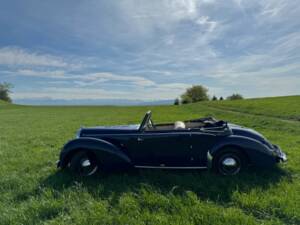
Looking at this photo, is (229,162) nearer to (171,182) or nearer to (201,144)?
(201,144)

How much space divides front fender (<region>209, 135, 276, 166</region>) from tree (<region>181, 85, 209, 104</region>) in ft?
234

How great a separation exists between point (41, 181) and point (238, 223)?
12.5 feet

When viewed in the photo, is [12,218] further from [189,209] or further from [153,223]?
[189,209]

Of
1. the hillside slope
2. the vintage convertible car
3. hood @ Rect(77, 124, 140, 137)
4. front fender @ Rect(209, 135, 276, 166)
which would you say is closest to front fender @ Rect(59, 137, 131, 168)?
the vintage convertible car

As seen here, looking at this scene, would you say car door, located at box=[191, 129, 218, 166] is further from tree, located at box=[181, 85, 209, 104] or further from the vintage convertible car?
tree, located at box=[181, 85, 209, 104]

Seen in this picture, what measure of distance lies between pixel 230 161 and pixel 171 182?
128cm

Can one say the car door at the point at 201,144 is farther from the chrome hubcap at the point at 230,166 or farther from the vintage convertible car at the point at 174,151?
the chrome hubcap at the point at 230,166

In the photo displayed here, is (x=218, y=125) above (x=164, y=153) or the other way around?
above

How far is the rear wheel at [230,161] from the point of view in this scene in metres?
4.33

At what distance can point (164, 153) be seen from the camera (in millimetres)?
4414

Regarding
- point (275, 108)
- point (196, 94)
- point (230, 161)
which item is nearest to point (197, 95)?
point (196, 94)

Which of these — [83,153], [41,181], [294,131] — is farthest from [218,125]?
[294,131]

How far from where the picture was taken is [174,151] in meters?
4.38

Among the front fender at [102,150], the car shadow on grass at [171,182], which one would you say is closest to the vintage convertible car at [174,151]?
the front fender at [102,150]
